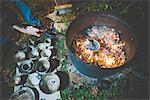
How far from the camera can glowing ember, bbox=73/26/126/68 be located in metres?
2.04

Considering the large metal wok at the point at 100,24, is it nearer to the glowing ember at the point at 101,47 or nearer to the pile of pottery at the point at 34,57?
the glowing ember at the point at 101,47

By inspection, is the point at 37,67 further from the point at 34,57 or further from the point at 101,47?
the point at 101,47

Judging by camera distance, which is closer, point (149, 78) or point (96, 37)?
point (149, 78)

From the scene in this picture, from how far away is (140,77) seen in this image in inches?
78.4

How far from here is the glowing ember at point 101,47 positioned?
204 centimetres

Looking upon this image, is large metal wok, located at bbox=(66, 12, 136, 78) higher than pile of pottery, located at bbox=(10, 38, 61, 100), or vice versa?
large metal wok, located at bbox=(66, 12, 136, 78)

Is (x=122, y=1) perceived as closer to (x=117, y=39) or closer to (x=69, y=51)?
(x=117, y=39)

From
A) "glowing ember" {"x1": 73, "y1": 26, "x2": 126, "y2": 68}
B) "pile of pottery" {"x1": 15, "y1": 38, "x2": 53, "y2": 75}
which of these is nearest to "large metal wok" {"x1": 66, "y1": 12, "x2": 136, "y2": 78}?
"glowing ember" {"x1": 73, "y1": 26, "x2": 126, "y2": 68}

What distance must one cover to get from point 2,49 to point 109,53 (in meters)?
0.58

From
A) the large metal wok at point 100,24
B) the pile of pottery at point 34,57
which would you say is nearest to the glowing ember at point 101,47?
the large metal wok at point 100,24

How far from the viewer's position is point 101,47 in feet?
6.86

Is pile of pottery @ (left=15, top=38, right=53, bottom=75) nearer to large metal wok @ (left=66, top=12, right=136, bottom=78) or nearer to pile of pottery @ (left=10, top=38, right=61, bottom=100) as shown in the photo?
pile of pottery @ (left=10, top=38, right=61, bottom=100)

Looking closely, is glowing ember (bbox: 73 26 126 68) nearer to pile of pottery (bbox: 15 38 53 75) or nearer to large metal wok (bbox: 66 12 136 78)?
large metal wok (bbox: 66 12 136 78)

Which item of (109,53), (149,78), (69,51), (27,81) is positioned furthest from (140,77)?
(27,81)
